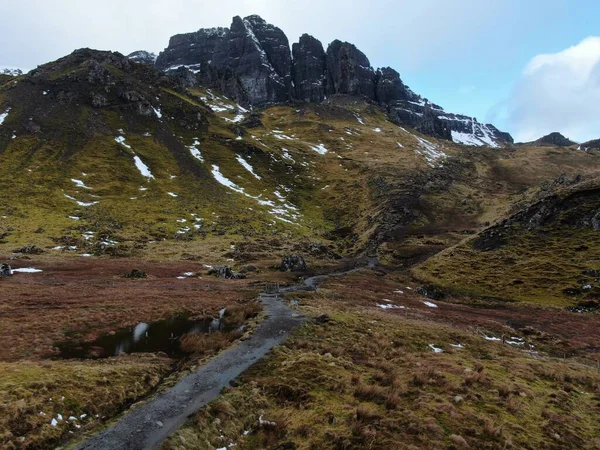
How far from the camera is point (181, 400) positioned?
63.2 feet

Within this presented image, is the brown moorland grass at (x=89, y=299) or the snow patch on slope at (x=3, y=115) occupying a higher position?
the snow patch on slope at (x=3, y=115)

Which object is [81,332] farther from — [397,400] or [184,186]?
[184,186]

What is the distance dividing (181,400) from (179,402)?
0.83 feet

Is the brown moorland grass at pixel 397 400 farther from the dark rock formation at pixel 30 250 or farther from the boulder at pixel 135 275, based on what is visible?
the dark rock formation at pixel 30 250

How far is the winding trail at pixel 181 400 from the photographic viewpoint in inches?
612

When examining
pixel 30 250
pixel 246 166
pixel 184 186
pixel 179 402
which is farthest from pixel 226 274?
pixel 246 166

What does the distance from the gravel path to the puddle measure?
503 cm

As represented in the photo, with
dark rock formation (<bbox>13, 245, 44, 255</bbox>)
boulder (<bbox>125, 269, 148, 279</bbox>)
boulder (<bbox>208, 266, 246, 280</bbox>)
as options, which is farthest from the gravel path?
dark rock formation (<bbox>13, 245, 44, 255</bbox>)

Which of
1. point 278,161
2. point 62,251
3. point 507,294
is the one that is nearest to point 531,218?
point 507,294

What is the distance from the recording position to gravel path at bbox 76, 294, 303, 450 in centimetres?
1555

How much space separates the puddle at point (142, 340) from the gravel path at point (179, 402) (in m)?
5.03

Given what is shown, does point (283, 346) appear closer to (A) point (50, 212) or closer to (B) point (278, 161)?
(A) point (50, 212)

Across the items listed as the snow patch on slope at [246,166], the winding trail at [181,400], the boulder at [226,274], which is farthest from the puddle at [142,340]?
the snow patch on slope at [246,166]

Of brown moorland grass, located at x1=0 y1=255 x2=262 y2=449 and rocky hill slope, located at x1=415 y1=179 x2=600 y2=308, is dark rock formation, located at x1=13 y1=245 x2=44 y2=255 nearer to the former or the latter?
brown moorland grass, located at x1=0 y1=255 x2=262 y2=449
